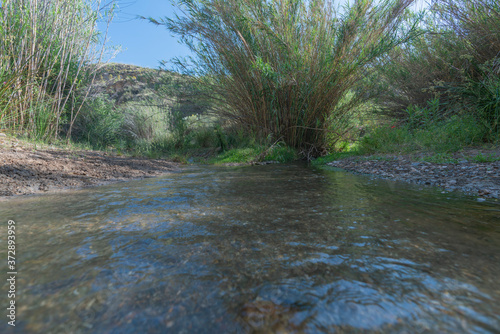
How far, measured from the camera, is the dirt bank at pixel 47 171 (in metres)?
2.46

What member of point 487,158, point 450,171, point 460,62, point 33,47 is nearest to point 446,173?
point 450,171

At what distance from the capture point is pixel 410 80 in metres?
6.29

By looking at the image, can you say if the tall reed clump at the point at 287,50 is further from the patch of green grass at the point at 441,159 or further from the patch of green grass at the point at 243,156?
the patch of green grass at the point at 441,159

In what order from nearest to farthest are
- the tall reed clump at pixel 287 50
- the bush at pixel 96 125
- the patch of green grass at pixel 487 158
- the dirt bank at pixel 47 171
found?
the dirt bank at pixel 47 171 → the patch of green grass at pixel 487 158 → the tall reed clump at pixel 287 50 → the bush at pixel 96 125

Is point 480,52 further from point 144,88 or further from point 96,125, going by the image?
point 144,88

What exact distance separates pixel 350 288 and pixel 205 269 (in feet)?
1.64

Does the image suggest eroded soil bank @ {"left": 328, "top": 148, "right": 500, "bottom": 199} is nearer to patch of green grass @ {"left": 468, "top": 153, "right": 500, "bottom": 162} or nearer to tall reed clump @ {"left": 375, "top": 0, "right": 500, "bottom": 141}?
patch of green grass @ {"left": 468, "top": 153, "right": 500, "bottom": 162}

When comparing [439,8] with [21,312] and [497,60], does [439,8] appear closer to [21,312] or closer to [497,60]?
[497,60]

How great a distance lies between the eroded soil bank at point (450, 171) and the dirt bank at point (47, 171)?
342 cm

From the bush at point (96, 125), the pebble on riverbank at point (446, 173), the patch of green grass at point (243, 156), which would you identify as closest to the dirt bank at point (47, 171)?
the patch of green grass at point (243, 156)

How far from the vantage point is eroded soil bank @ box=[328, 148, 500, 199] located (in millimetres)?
2371

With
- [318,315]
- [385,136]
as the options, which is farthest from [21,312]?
[385,136]

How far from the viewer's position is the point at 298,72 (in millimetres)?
5250

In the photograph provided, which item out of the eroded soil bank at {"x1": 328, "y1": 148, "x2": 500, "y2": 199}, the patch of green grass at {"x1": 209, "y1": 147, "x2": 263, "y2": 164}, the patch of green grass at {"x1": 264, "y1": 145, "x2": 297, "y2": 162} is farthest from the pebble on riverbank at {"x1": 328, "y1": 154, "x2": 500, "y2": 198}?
the patch of green grass at {"x1": 209, "y1": 147, "x2": 263, "y2": 164}
